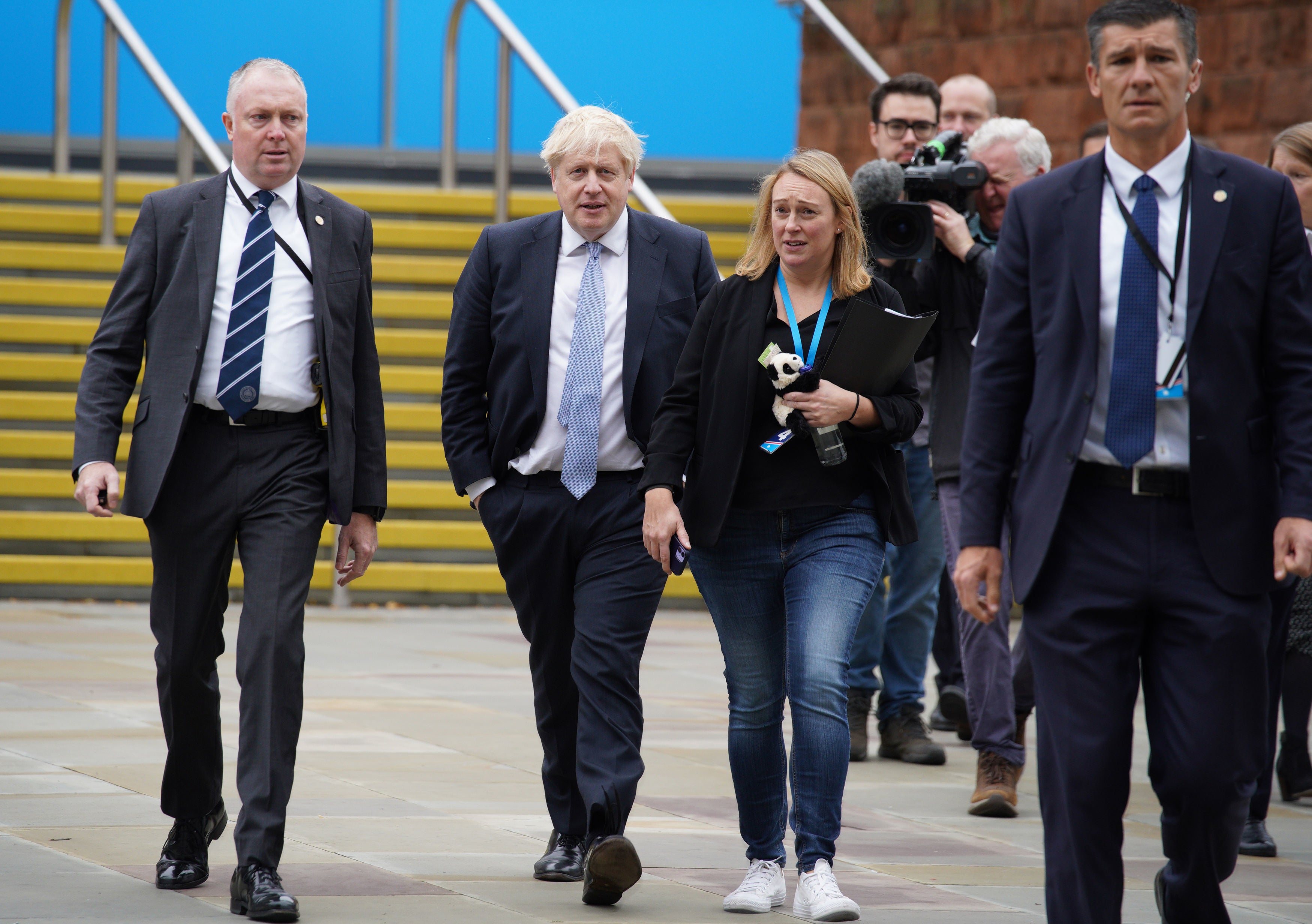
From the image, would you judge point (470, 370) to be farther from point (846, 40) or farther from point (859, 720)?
point (846, 40)

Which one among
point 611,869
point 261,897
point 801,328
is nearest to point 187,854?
point 261,897

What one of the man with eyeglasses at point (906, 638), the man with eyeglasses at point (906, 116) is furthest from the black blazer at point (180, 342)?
the man with eyeglasses at point (906, 116)

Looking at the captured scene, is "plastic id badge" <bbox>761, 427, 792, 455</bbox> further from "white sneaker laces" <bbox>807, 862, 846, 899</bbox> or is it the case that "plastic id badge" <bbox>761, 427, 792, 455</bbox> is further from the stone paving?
the stone paving

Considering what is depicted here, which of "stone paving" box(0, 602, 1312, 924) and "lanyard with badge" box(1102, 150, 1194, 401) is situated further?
"stone paving" box(0, 602, 1312, 924)

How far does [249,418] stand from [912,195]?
2657mm

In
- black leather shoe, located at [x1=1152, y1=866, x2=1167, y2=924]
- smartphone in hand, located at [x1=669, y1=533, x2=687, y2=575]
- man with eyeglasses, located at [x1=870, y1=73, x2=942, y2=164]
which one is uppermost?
man with eyeglasses, located at [x1=870, y1=73, x2=942, y2=164]

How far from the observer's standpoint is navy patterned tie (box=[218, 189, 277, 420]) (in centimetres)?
452

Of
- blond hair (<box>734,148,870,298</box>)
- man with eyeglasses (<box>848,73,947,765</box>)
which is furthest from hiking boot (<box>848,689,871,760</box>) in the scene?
blond hair (<box>734,148,870,298</box>)

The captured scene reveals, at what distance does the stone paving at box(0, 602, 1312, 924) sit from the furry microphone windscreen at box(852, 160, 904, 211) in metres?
1.94

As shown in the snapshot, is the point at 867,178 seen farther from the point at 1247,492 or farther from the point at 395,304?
the point at 395,304

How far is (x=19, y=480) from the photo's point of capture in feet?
34.6

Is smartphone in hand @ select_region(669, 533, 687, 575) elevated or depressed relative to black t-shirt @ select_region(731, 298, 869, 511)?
depressed

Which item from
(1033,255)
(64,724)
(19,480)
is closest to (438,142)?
(19,480)

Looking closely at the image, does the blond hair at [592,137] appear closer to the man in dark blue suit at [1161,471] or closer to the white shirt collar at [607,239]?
the white shirt collar at [607,239]
